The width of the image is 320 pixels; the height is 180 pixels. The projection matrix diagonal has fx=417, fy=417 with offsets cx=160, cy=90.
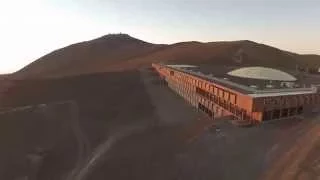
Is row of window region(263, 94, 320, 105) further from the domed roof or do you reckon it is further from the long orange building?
the domed roof

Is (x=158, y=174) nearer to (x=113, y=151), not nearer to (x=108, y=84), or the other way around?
(x=113, y=151)

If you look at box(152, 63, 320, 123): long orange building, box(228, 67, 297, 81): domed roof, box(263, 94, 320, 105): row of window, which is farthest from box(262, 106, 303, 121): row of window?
box(228, 67, 297, 81): domed roof

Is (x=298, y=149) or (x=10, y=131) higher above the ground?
(x=298, y=149)

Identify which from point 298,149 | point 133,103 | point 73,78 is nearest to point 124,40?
point 73,78

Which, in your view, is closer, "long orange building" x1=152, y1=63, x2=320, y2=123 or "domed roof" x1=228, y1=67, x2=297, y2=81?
"long orange building" x1=152, y1=63, x2=320, y2=123

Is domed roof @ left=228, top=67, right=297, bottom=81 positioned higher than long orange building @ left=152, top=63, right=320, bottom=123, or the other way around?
domed roof @ left=228, top=67, right=297, bottom=81

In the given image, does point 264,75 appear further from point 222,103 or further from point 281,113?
point 281,113
